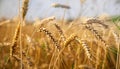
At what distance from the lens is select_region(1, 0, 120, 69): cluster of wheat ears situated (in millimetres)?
1029

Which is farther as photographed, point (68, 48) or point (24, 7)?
point (68, 48)

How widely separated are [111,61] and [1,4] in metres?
1.74

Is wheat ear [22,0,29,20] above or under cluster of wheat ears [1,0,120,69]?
above

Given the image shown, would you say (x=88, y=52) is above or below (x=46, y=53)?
above

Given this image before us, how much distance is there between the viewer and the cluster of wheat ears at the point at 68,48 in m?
1.03

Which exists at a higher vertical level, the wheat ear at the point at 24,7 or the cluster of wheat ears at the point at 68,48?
the wheat ear at the point at 24,7

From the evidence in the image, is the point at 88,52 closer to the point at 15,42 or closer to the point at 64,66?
the point at 15,42

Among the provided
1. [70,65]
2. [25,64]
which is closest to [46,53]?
[70,65]

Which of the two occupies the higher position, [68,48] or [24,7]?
[24,7]

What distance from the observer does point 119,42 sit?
45.4 inches

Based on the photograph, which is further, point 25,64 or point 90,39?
point 90,39

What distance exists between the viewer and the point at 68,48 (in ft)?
4.87

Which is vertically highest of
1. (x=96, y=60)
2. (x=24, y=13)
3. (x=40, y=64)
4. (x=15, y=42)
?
(x=24, y=13)

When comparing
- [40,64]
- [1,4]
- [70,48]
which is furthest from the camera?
[1,4]
